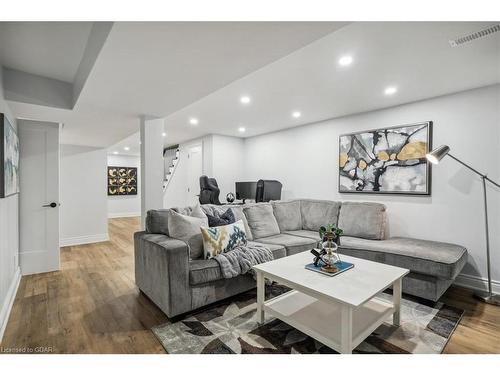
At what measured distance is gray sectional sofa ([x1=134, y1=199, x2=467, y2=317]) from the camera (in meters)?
2.06

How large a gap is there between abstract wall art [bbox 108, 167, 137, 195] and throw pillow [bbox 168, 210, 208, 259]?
6.92 metres

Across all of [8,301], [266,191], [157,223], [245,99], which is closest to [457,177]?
[266,191]

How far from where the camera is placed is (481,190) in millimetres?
2668

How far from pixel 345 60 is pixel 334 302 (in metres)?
1.90

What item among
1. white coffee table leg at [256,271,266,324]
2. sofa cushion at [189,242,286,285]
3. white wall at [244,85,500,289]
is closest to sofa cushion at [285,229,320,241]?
white wall at [244,85,500,289]

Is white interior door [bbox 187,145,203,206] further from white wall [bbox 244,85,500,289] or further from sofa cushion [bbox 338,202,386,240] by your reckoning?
sofa cushion [bbox 338,202,386,240]

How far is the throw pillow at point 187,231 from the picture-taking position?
2.33 m

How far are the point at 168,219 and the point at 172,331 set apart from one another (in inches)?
40.6

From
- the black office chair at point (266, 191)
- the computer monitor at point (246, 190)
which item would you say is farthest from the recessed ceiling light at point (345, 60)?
the computer monitor at point (246, 190)

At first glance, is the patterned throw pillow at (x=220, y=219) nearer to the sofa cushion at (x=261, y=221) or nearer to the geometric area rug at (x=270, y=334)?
the sofa cushion at (x=261, y=221)

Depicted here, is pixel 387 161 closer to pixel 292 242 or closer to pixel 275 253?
pixel 292 242

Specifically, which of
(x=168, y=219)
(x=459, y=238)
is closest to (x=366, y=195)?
(x=459, y=238)

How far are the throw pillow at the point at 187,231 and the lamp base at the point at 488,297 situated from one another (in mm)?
2860

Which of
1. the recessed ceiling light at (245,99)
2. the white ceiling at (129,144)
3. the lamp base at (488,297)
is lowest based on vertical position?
the lamp base at (488,297)
